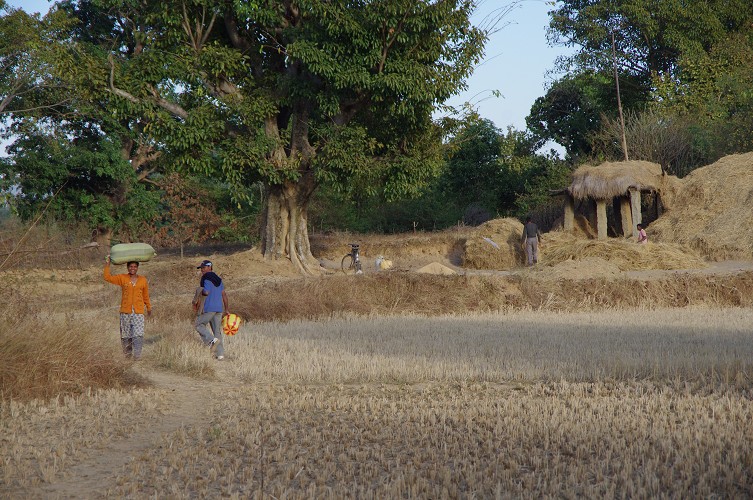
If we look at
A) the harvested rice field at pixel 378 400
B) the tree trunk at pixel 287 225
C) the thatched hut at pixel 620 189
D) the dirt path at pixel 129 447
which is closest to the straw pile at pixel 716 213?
the thatched hut at pixel 620 189

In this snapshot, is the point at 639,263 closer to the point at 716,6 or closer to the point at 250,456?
the point at 250,456

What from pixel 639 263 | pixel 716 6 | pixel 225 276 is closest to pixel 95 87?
pixel 225 276

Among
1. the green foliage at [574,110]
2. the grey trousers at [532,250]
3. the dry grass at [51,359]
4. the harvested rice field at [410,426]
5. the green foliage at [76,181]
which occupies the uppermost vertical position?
the green foliage at [574,110]

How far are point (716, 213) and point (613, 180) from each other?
3.32 metres

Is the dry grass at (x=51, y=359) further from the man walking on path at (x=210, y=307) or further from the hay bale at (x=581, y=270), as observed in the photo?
the hay bale at (x=581, y=270)

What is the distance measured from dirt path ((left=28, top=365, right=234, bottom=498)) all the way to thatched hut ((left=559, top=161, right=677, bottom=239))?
19085 millimetres

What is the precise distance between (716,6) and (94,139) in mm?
31650

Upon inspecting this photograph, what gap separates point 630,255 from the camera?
21656 millimetres

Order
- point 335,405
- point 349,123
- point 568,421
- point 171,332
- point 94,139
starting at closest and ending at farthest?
point 568,421, point 335,405, point 171,332, point 349,123, point 94,139

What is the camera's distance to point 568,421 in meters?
6.91

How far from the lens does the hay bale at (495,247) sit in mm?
26156

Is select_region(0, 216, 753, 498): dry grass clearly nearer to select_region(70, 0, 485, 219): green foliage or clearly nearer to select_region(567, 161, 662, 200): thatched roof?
select_region(70, 0, 485, 219): green foliage

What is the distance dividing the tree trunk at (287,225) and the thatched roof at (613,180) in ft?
30.3

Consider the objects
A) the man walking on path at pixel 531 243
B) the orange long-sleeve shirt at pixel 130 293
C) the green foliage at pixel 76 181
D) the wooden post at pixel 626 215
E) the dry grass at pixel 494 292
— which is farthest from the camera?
the green foliage at pixel 76 181
